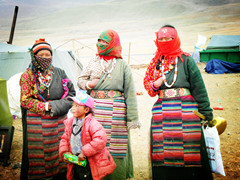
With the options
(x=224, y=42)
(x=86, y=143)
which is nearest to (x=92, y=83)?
(x=86, y=143)

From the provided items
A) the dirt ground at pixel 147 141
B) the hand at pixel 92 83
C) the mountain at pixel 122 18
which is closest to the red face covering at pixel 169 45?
the hand at pixel 92 83

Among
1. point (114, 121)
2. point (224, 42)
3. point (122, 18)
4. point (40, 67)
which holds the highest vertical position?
point (122, 18)

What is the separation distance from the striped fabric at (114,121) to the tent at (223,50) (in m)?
12.3

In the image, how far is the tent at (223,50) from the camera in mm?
12672

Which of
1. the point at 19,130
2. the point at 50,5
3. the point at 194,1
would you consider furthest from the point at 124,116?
the point at 50,5

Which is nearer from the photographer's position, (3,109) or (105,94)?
(105,94)

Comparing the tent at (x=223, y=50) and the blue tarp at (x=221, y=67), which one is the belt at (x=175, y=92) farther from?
the tent at (x=223, y=50)

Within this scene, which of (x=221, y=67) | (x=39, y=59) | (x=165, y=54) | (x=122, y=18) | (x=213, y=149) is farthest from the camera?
(x=122, y=18)

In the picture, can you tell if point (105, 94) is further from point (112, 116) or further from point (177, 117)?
point (177, 117)

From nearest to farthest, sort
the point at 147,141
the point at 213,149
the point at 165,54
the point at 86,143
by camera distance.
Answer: the point at 86,143, the point at 213,149, the point at 165,54, the point at 147,141

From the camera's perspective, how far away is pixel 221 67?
39.1 feet

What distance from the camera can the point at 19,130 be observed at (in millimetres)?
5004

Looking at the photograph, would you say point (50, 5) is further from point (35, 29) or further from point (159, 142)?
point (159, 142)

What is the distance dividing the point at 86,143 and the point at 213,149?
1190 millimetres
